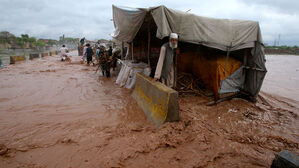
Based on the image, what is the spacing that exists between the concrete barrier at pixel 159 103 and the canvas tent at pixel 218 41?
1505 millimetres

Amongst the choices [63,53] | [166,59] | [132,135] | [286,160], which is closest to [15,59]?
[63,53]

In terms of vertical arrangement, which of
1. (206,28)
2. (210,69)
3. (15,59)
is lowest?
(210,69)

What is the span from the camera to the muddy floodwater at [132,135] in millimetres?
2424

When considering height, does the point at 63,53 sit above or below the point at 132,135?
above

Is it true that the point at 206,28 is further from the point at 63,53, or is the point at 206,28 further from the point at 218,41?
the point at 63,53

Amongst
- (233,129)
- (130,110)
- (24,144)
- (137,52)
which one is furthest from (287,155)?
(137,52)

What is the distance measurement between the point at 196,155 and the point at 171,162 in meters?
0.46

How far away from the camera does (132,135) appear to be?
3.05 meters

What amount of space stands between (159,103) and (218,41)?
118 inches

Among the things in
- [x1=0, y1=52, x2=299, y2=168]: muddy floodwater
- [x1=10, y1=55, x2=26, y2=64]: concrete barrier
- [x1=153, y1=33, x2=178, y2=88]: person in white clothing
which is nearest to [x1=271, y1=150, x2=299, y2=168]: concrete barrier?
[x1=0, y1=52, x2=299, y2=168]: muddy floodwater

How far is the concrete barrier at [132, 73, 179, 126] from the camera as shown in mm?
3143

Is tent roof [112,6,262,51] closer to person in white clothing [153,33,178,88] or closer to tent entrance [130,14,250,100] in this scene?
person in white clothing [153,33,178,88]

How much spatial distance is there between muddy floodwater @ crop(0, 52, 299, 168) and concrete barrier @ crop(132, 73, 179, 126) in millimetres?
174

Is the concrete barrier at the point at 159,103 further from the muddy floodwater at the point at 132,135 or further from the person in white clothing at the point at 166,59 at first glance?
the person in white clothing at the point at 166,59
